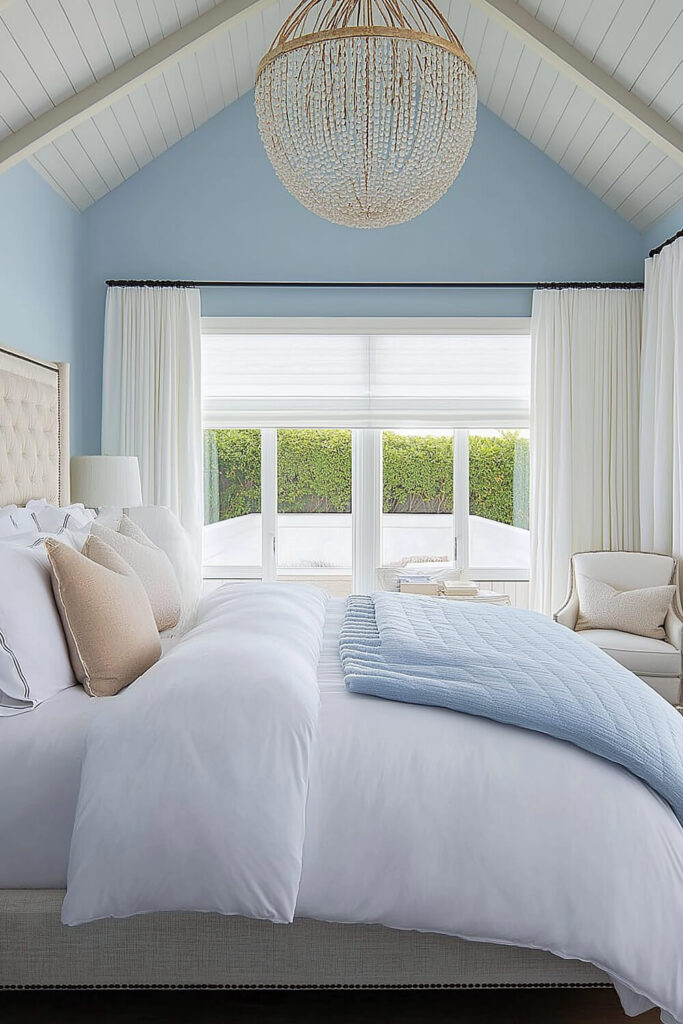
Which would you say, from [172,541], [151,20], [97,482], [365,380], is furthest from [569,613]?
[151,20]

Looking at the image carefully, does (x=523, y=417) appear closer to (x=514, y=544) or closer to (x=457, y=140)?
(x=514, y=544)

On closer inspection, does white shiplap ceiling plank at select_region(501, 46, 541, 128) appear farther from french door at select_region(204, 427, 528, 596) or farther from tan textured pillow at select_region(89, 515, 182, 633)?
tan textured pillow at select_region(89, 515, 182, 633)

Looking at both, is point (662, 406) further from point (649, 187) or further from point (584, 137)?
point (584, 137)

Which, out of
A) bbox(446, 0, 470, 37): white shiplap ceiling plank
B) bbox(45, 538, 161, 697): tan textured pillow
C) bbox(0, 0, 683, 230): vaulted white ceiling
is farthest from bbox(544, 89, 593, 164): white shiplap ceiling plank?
bbox(45, 538, 161, 697): tan textured pillow

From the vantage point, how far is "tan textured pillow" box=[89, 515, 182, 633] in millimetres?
2629

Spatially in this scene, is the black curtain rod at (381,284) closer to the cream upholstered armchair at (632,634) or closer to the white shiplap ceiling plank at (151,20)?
the white shiplap ceiling plank at (151,20)

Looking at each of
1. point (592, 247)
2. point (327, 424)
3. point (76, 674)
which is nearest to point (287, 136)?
point (76, 674)

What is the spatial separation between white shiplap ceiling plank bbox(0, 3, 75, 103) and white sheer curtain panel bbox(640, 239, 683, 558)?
2.93 m

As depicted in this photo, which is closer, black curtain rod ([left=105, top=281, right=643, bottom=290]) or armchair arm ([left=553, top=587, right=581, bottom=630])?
armchair arm ([left=553, top=587, right=581, bottom=630])

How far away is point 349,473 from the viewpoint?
5.01 meters

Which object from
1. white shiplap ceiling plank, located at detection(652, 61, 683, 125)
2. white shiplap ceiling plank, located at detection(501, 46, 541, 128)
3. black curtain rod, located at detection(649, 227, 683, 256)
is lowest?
black curtain rod, located at detection(649, 227, 683, 256)

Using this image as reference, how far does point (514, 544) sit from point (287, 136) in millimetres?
3162

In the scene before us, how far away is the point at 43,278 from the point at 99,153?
76cm

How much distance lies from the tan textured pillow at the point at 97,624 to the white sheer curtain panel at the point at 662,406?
9.84 feet
